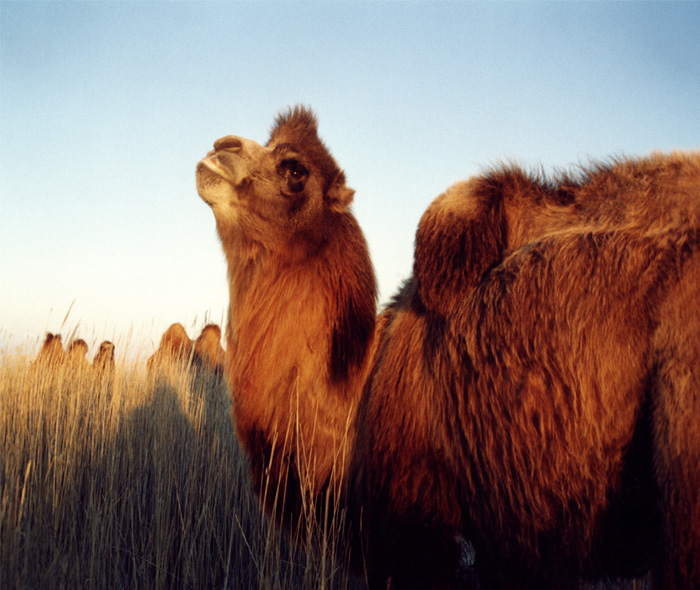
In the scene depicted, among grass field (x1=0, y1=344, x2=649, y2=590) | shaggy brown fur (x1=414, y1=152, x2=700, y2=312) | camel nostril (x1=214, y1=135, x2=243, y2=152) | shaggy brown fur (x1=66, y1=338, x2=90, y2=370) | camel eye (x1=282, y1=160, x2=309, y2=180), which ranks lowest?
grass field (x1=0, y1=344, x2=649, y2=590)

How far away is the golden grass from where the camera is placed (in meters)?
3.08

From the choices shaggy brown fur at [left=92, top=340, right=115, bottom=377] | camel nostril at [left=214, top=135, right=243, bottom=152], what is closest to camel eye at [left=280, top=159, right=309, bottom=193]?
camel nostril at [left=214, top=135, right=243, bottom=152]

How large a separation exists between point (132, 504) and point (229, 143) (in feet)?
9.31

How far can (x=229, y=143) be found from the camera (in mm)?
3600

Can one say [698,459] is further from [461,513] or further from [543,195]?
[543,195]

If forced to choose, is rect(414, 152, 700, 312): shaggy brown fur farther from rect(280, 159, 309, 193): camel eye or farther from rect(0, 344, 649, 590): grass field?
rect(0, 344, 649, 590): grass field

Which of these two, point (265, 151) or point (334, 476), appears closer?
point (334, 476)

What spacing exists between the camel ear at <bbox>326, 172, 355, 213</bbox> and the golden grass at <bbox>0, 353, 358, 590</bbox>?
74.5 inches

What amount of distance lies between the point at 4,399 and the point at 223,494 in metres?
2.55

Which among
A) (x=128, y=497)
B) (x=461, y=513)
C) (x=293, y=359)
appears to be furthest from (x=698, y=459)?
(x=128, y=497)

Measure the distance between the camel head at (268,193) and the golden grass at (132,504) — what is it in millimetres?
1642

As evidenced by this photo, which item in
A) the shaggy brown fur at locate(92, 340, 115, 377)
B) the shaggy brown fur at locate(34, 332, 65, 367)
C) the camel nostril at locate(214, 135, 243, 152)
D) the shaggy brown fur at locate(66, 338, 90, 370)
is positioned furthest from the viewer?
the shaggy brown fur at locate(34, 332, 65, 367)

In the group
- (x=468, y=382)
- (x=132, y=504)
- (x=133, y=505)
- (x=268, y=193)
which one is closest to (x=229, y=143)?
(x=268, y=193)

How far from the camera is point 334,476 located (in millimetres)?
2975
